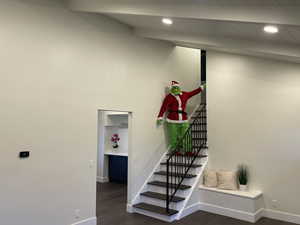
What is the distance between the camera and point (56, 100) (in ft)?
13.7

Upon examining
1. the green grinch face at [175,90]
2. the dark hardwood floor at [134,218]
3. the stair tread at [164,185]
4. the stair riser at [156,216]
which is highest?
the green grinch face at [175,90]

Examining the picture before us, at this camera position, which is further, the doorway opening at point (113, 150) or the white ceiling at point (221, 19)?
the doorway opening at point (113, 150)

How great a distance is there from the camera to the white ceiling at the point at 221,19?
2.71 metres

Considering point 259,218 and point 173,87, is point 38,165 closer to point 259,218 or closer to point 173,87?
point 173,87

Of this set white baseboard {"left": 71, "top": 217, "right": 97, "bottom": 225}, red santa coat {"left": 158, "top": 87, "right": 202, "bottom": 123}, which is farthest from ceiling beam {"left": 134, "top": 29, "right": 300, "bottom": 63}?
white baseboard {"left": 71, "top": 217, "right": 97, "bottom": 225}

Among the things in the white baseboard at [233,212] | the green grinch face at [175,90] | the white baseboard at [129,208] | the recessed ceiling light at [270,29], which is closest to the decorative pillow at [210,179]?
the white baseboard at [233,212]

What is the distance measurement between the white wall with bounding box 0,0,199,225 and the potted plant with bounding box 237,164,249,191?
2062mm

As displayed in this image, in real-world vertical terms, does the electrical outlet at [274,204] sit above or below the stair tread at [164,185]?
below

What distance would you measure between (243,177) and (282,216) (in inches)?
37.5

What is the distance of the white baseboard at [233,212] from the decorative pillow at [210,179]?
42 cm

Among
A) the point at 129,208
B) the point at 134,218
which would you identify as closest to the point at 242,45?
the point at 134,218

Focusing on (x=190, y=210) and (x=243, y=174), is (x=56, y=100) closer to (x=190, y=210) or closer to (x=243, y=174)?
(x=190, y=210)

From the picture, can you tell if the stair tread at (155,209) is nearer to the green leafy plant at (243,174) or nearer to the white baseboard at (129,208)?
the white baseboard at (129,208)

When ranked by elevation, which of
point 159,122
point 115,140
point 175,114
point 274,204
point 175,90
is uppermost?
point 175,90
